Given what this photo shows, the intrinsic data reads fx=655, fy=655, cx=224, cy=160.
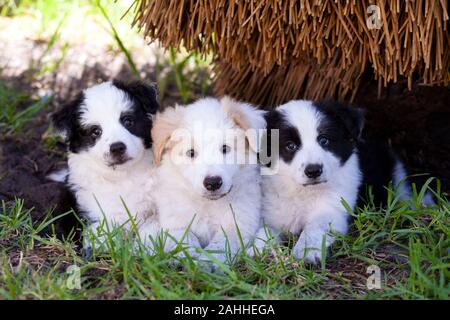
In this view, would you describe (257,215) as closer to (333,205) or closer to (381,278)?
(333,205)

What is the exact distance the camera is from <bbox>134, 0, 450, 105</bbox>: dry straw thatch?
3836 millimetres

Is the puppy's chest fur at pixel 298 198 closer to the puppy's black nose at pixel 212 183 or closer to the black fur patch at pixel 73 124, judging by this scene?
the puppy's black nose at pixel 212 183

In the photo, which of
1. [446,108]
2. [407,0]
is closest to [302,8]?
[407,0]

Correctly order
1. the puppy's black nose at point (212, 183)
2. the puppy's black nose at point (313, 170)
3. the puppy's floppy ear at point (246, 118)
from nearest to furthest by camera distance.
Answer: the puppy's black nose at point (212, 183) → the puppy's black nose at point (313, 170) → the puppy's floppy ear at point (246, 118)

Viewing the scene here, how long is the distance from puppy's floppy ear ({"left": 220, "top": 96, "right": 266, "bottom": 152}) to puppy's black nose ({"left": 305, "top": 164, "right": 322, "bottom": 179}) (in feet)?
1.09

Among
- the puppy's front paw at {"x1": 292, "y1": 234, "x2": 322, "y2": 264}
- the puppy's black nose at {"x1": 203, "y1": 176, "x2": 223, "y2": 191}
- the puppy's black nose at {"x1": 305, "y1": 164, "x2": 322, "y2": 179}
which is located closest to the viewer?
the puppy's front paw at {"x1": 292, "y1": 234, "x2": 322, "y2": 264}

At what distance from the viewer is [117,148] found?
12.0 feet

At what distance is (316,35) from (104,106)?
1.36 m

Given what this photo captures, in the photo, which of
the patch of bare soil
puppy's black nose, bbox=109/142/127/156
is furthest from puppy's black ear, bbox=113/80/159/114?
the patch of bare soil

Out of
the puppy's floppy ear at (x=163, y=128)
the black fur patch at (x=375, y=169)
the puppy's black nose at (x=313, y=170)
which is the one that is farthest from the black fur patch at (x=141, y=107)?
the black fur patch at (x=375, y=169)

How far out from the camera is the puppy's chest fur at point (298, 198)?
155 inches

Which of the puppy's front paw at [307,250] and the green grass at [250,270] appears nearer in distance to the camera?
the green grass at [250,270]
